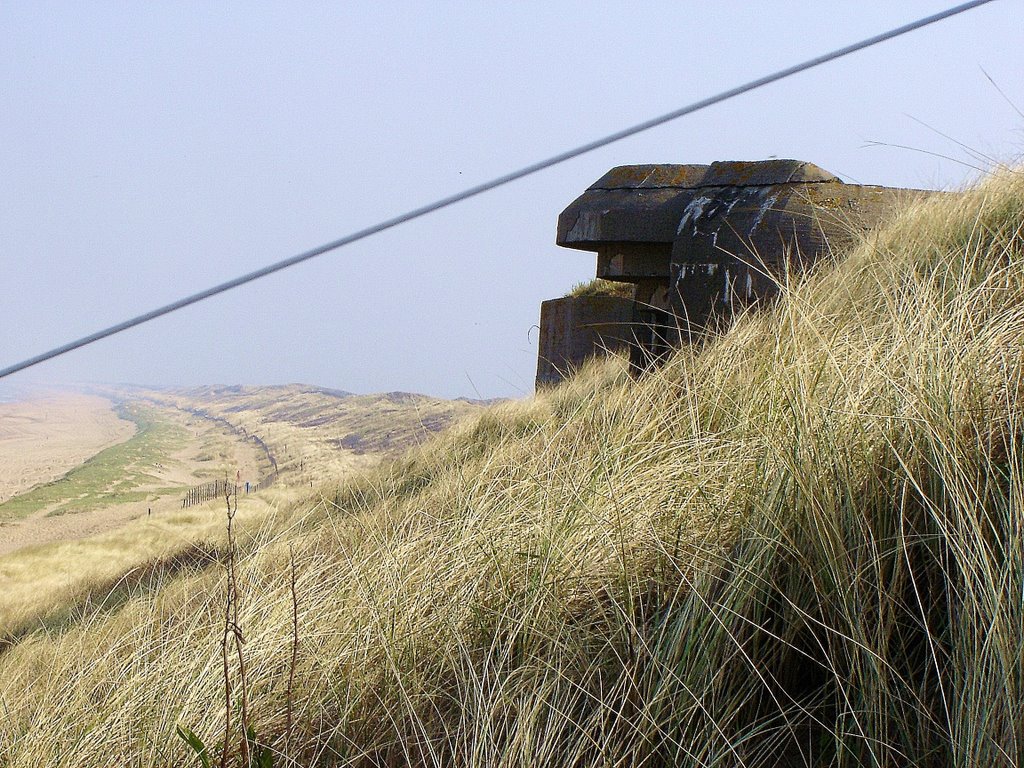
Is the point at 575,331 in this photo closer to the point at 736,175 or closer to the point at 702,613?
the point at 736,175

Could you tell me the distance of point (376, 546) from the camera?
2305mm

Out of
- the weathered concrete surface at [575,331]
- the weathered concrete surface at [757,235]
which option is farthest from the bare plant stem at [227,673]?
the weathered concrete surface at [575,331]

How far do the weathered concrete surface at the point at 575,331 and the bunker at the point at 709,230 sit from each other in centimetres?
99

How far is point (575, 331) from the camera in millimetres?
7207

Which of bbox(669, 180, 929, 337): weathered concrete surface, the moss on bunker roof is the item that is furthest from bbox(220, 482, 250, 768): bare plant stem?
the moss on bunker roof

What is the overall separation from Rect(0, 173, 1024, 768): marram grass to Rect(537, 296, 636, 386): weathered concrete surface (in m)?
4.55

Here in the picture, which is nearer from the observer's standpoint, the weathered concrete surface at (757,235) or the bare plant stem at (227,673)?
the bare plant stem at (227,673)

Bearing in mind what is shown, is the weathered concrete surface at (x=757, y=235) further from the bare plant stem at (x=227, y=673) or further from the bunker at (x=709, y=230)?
the bare plant stem at (x=227, y=673)

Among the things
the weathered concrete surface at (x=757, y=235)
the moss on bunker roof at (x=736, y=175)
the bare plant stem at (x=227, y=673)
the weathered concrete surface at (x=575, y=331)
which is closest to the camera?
the bare plant stem at (x=227, y=673)

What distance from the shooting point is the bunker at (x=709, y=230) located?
13.6 ft

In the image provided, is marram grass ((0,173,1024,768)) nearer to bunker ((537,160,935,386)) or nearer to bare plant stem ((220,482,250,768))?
bare plant stem ((220,482,250,768))

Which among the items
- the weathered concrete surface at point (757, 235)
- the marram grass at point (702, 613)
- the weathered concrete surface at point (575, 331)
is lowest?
the weathered concrete surface at point (575, 331)

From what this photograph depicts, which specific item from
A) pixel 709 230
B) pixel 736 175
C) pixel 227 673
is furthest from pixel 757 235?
pixel 227 673

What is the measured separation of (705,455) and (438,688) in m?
0.77
